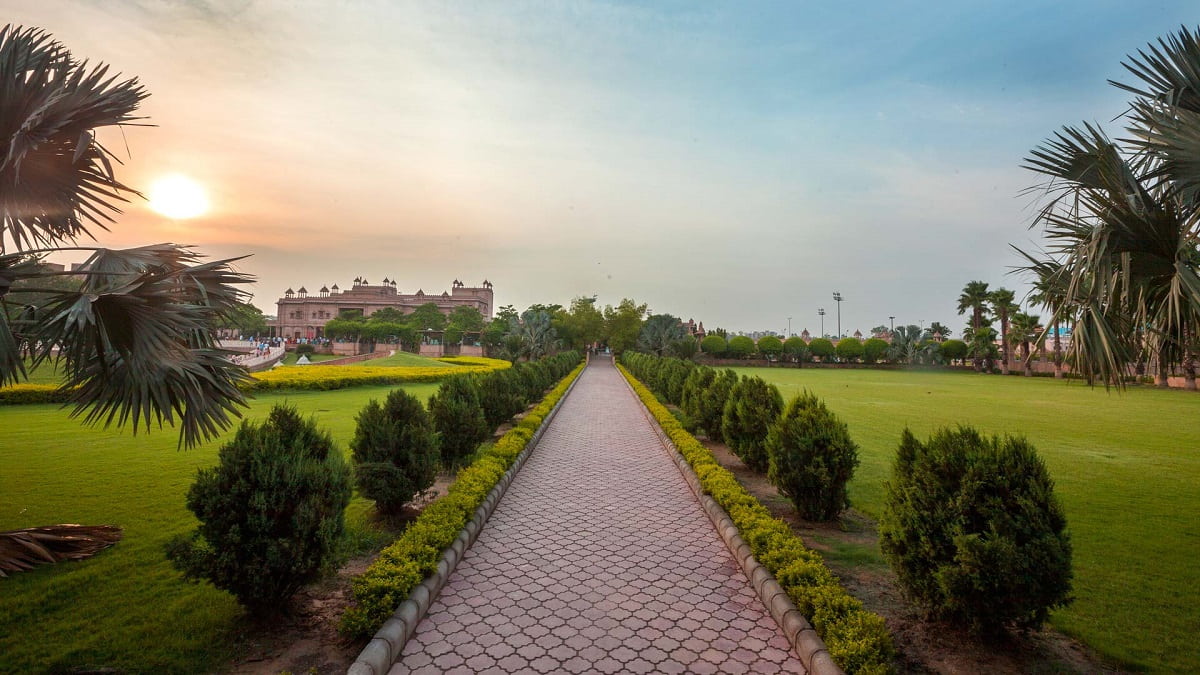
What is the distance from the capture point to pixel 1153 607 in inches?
169

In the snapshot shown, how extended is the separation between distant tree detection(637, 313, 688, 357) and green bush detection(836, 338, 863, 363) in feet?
50.1

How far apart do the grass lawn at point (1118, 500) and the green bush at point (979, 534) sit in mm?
860

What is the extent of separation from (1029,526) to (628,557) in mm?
3108

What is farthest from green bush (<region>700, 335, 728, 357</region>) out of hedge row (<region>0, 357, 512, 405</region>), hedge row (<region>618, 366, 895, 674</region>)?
hedge row (<region>618, 366, 895, 674</region>)

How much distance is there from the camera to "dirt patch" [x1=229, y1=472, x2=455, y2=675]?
338 centimetres

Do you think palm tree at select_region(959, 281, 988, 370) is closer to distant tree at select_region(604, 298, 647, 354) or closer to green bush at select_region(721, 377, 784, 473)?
distant tree at select_region(604, 298, 647, 354)

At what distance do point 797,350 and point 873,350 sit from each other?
6.88m

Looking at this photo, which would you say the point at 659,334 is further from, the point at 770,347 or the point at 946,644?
the point at 946,644

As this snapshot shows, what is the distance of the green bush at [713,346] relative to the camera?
58.1 metres

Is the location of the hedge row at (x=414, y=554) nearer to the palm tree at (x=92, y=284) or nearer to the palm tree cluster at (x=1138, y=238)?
the palm tree at (x=92, y=284)

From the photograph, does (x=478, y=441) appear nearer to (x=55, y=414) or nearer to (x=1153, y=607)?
(x=1153, y=607)

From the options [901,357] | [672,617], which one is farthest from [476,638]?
[901,357]

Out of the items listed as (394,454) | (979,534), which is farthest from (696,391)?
(979,534)

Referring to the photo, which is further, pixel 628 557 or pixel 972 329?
pixel 972 329
